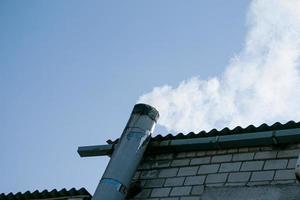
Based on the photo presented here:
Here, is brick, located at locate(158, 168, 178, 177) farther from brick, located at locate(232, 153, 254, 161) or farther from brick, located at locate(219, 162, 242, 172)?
brick, located at locate(232, 153, 254, 161)

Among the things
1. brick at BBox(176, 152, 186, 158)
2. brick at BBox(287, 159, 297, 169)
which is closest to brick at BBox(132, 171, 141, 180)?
brick at BBox(176, 152, 186, 158)

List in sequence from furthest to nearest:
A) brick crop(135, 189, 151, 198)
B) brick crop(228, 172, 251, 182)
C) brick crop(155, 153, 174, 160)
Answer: brick crop(155, 153, 174, 160)
brick crop(135, 189, 151, 198)
brick crop(228, 172, 251, 182)

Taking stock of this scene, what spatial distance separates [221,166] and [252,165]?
0.43 meters

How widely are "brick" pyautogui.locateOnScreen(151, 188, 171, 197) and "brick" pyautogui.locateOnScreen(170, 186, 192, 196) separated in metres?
0.08

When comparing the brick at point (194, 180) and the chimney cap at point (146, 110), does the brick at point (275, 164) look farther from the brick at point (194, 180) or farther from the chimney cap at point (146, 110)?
the chimney cap at point (146, 110)

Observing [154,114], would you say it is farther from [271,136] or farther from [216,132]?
[271,136]

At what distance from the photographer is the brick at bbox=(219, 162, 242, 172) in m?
6.20

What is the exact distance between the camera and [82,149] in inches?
297

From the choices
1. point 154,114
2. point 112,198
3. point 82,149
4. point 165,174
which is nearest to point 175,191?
point 165,174

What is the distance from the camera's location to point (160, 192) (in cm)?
652

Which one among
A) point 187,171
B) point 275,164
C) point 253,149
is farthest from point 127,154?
point 275,164

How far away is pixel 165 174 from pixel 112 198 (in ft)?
2.81

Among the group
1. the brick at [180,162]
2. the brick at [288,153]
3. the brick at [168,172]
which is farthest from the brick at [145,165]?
the brick at [288,153]

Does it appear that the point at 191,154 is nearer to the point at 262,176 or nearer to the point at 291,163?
the point at 262,176
